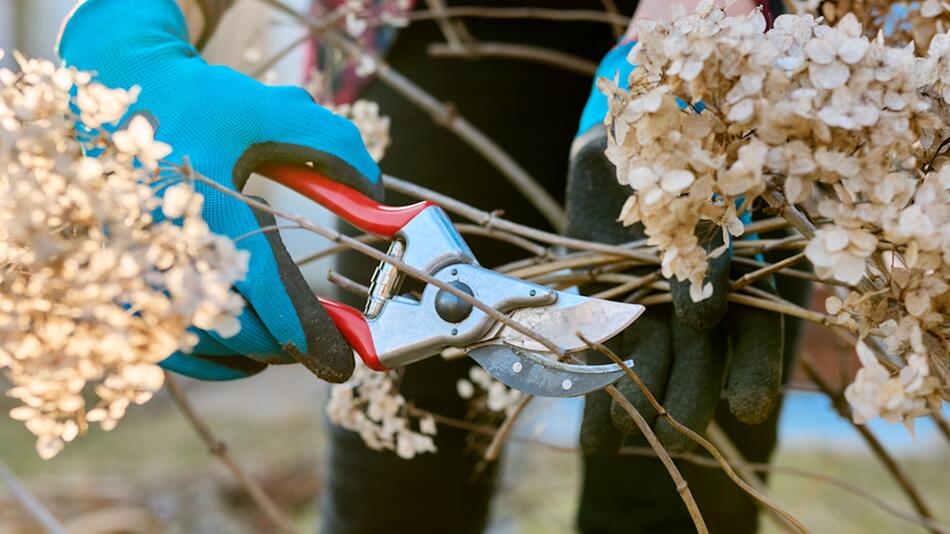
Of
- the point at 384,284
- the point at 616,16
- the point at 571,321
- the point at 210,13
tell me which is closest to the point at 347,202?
the point at 384,284

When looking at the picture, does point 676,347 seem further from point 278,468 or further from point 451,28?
point 278,468

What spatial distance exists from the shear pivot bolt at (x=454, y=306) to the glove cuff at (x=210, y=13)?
1.47ft

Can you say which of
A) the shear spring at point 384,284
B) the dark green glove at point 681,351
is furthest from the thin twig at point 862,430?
the shear spring at point 384,284

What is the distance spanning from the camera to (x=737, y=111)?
0.51m

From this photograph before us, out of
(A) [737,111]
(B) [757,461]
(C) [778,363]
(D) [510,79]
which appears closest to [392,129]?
(D) [510,79]

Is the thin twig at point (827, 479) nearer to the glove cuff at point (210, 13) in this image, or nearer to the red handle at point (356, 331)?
the red handle at point (356, 331)

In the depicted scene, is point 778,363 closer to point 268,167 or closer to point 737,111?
point 737,111

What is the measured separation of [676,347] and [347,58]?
0.73 meters

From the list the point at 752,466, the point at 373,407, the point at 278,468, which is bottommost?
the point at 278,468

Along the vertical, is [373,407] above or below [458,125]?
below

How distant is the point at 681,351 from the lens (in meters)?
0.73

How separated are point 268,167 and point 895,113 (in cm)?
45

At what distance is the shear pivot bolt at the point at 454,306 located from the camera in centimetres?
68

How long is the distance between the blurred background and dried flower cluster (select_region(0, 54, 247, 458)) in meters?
1.03
